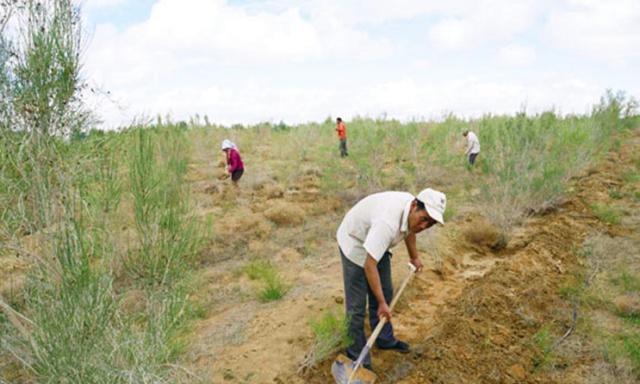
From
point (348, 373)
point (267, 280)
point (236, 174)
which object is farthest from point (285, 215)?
point (348, 373)

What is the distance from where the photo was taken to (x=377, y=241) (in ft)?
12.7

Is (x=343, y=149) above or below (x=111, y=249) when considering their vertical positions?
above

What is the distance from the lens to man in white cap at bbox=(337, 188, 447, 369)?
12.7 feet

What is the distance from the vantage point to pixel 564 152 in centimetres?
1102

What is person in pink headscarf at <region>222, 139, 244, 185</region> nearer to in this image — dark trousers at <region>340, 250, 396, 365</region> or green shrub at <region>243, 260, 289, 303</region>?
green shrub at <region>243, 260, 289, 303</region>

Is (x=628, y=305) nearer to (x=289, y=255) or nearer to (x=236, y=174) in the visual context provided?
(x=289, y=255)

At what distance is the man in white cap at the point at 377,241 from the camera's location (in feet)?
12.7

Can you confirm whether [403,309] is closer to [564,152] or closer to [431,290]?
[431,290]

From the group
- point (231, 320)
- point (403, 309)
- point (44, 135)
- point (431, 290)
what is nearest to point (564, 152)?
point (431, 290)

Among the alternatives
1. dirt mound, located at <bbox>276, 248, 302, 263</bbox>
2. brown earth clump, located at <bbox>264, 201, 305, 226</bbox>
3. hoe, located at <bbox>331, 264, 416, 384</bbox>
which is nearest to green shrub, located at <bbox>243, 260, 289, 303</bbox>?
dirt mound, located at <bbox>276, 248, 302, 263</bbox>

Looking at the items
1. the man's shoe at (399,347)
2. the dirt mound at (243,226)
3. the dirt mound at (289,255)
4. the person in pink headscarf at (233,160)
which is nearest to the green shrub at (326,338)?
the man's shoe at (399,347)

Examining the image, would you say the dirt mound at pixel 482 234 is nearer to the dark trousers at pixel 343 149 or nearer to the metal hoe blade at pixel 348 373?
the metal hoe blade at pixel 348 373

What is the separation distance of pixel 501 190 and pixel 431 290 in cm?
336

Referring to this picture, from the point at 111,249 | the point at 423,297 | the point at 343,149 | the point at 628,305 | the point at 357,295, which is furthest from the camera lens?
the point at 343,149
